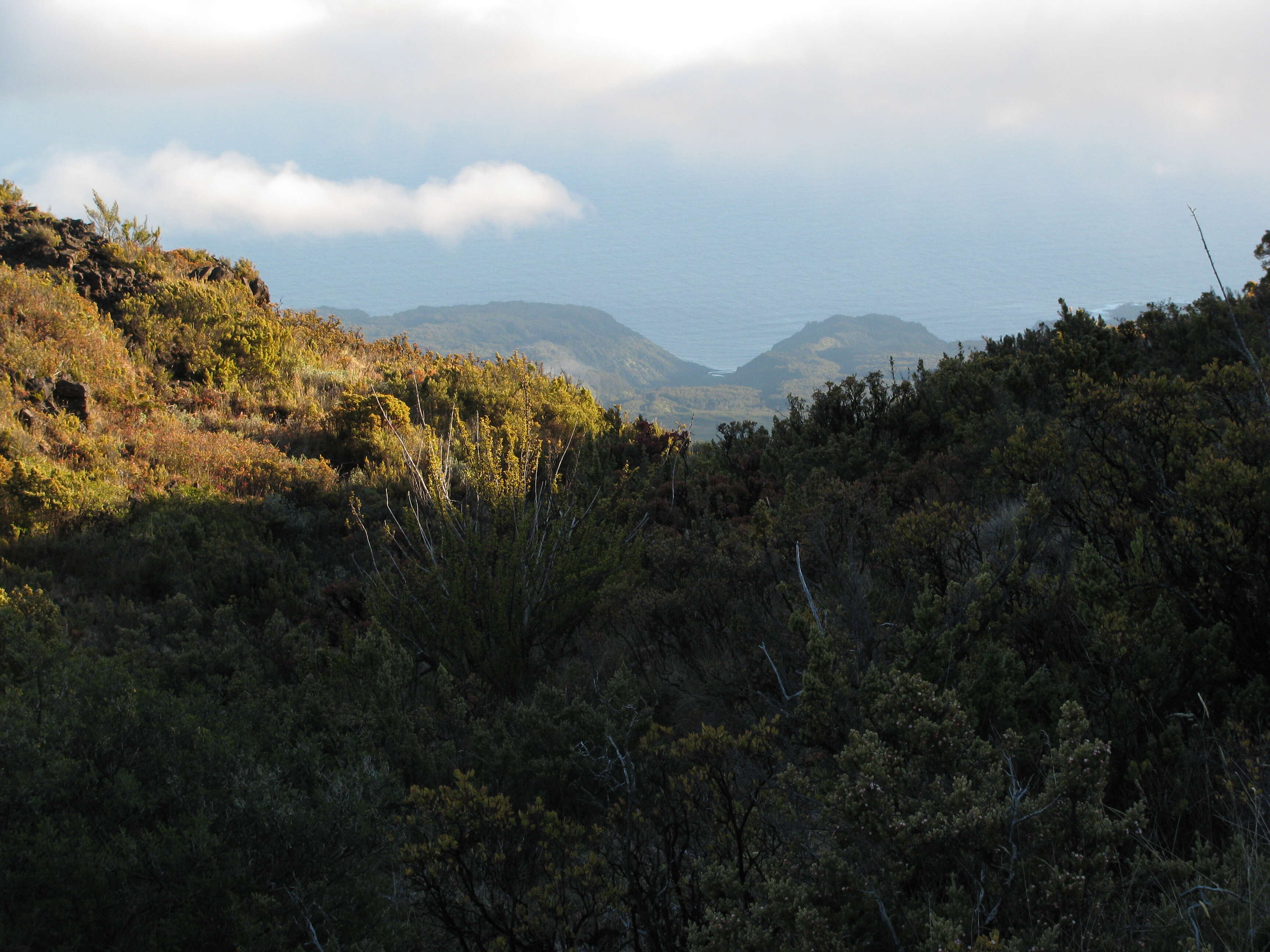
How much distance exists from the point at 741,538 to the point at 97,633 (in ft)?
15.5

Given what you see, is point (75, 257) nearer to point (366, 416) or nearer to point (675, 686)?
point (366, 416)

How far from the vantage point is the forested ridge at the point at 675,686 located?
1854 millimetres

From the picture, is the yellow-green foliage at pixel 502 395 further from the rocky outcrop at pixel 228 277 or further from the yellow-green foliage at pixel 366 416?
the rocky outcrop at pixel 228 277

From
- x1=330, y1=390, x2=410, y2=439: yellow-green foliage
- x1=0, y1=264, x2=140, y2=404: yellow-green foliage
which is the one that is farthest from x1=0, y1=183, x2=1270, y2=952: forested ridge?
x1=330, y1=390, x2=410, y2=439: yellow-green foliage

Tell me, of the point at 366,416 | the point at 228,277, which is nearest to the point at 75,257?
the point at 228,277

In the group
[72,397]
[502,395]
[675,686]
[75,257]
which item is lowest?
[675,686]

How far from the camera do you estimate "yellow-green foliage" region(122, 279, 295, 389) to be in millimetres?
10797

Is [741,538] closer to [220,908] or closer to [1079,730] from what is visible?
[1079,730]

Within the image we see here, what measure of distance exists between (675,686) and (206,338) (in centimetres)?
1039

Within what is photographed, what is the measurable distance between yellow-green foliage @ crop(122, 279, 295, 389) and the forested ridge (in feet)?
8.91

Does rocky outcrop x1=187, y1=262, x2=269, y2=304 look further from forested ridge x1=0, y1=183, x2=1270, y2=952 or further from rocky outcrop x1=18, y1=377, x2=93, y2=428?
forested ridge x1=0, y1=183, x2=1270, y2=952

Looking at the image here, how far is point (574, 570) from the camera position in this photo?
219 inches

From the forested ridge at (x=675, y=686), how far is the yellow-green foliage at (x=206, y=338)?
2715mm

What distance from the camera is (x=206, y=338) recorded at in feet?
36.8
